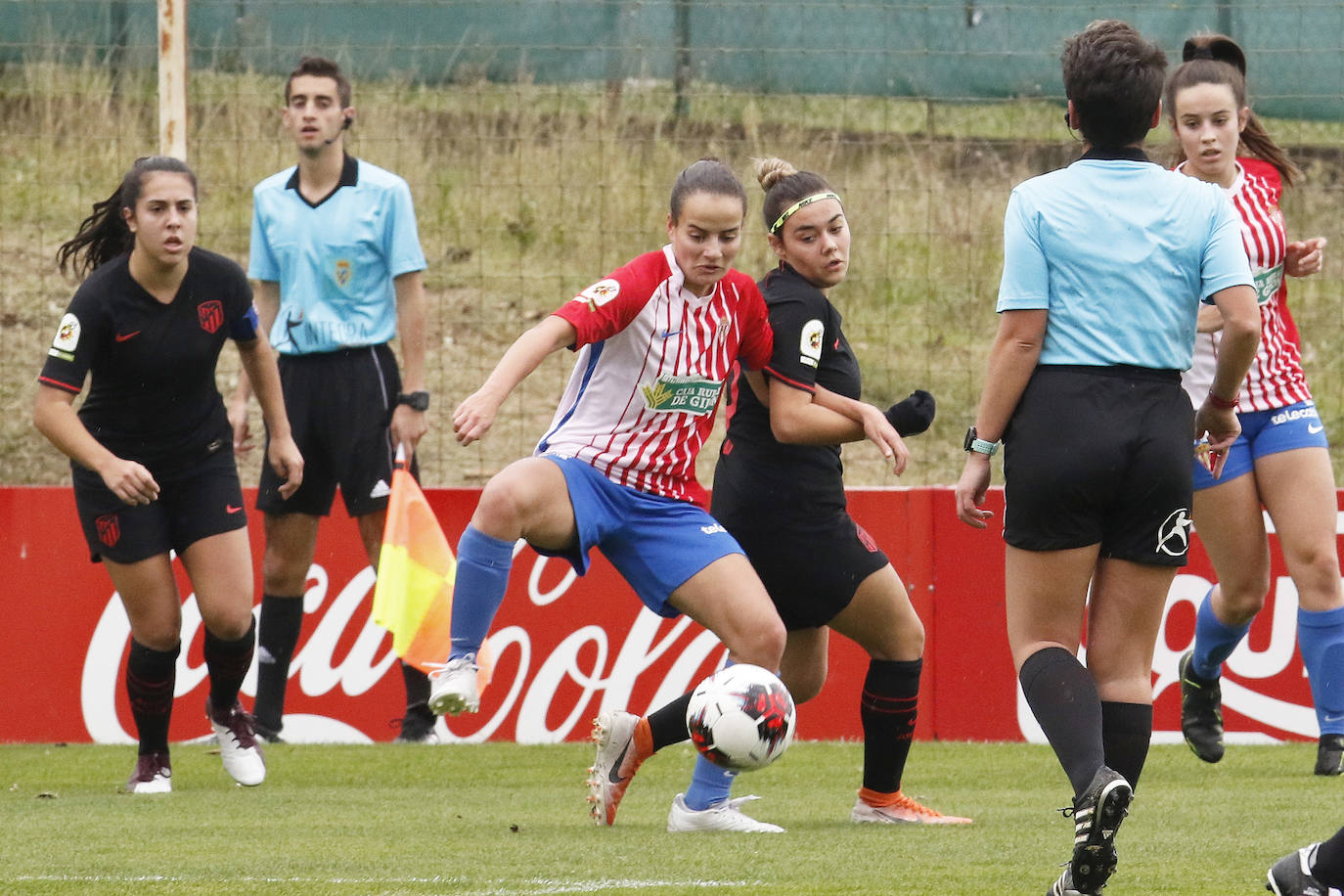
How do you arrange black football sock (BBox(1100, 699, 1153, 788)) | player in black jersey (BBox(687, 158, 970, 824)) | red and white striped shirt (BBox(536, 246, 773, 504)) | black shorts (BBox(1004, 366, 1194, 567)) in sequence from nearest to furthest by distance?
black shorts (BBox(1004, 366, 1194, 567)) → black football sock (BBox(1100, 699, 1153, 788)) → red and white striped shirt (BBox(536, 246, 773, 504)) → player in black jersey (BBox(687, 158, 970, 824))

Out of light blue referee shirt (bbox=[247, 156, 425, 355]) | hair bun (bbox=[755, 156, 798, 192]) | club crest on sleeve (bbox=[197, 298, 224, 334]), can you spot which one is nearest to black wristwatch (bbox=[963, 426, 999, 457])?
hair bun (bbox=[755, 156, 798, 192])

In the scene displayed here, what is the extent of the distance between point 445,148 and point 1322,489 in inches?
244

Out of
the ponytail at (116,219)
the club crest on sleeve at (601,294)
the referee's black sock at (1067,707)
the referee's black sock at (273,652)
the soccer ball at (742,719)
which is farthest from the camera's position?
the referee's black sock at (273,652)

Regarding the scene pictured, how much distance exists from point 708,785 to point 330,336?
10.9 ft

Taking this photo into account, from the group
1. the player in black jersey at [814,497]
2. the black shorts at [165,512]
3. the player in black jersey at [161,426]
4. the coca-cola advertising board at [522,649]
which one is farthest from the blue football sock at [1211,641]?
the black shorts at [165,512]

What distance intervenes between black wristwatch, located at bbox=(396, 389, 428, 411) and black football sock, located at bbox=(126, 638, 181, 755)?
1689 millimetres

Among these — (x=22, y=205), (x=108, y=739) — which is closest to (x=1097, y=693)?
(x=108, y=739)

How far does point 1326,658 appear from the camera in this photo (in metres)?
6.25

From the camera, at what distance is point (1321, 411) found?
11.0m

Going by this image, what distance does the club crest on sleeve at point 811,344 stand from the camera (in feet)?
17.6

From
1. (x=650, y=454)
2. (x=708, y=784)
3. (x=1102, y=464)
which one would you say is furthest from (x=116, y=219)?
(x=1102, y=464)

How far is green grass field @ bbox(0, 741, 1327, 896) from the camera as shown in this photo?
4.45 m

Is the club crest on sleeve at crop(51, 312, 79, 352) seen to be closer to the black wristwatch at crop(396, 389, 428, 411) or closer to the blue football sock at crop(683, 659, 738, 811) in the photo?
the black wristwatch at crop(396, 389, 428, 411)

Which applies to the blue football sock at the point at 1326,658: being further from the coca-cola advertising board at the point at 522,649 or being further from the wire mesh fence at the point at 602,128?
the wire mesh fence at the point at 602,128
